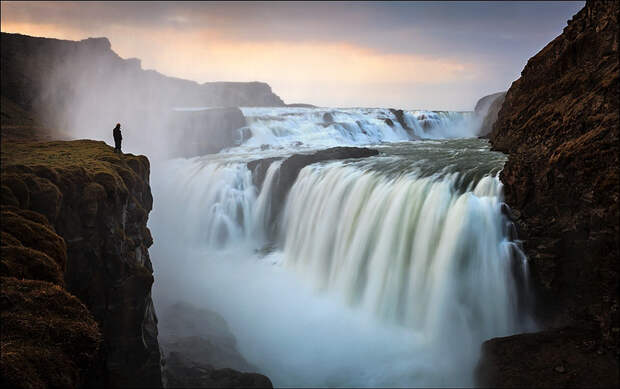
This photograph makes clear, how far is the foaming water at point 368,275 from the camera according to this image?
12.2 metres

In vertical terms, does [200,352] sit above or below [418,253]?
below

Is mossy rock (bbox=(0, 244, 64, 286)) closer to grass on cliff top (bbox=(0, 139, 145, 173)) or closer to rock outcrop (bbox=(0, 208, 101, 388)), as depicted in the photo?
rock outcrop (bbox=(0, 208, 101, 388))

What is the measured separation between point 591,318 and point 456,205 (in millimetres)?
5348

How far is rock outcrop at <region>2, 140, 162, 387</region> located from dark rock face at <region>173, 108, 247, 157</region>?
31.7m

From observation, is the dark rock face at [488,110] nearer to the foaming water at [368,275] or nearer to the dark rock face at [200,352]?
the foaming water at [368,275]

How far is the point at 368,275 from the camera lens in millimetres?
15773

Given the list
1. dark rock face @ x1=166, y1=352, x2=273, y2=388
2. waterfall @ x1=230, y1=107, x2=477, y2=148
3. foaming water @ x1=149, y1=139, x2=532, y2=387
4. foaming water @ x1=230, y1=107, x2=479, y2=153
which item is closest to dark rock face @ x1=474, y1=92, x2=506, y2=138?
foaming water @ x1=230, y1=107, x2=479, y2=153

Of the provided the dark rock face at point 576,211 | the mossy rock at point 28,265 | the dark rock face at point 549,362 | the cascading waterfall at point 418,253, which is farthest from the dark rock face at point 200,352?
the dark rock face at point 576,211

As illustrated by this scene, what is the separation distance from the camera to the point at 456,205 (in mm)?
13945

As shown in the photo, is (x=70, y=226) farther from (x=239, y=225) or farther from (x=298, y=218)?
(x=239, y=225)

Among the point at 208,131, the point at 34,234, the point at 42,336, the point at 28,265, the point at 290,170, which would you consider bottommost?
the point at 42,336

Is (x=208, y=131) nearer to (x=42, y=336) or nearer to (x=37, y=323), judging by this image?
(x=37, y=323)

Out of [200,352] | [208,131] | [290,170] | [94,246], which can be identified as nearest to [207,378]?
[200,352]

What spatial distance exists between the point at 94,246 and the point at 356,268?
1043 cm
